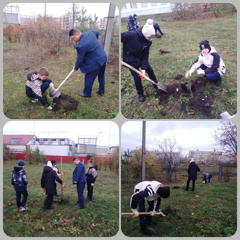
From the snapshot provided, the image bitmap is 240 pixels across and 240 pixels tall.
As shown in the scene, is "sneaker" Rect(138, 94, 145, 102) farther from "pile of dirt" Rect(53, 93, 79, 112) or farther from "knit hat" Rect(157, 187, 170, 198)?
"knit hat" Rect(157, 187, 170, 198)

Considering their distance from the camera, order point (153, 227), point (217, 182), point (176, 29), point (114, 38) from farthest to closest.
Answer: point (176, 29) → point (114, 38) → point (217, 182) → point (153, 227)

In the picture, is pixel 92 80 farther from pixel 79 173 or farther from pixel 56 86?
pixel 79 173

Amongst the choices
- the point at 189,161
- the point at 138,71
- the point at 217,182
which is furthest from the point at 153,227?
the point at 138,71

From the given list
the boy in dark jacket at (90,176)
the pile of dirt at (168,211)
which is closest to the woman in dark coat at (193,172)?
the pile of dirt at (168,211)

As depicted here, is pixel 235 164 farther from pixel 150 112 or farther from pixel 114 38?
pixel 114 38

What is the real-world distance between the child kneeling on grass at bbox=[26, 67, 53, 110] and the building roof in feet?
2.11

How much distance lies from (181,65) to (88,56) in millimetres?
2033

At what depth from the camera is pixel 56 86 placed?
4066 mm

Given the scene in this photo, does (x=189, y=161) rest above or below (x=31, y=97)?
below

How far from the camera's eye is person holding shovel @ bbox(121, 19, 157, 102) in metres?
3.34

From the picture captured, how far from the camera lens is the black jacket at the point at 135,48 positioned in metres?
3.38

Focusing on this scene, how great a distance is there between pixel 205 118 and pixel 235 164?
0.90m

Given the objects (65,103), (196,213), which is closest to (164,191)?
(196,213)

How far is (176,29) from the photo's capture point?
4.96 meters
